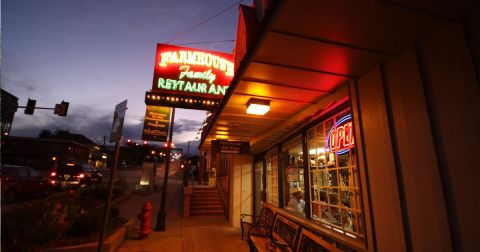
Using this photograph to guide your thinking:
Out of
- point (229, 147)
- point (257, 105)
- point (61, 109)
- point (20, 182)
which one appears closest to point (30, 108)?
point (61, 109)

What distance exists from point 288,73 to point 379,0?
135cm

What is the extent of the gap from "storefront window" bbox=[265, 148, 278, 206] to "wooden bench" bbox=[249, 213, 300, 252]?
60.3 inches

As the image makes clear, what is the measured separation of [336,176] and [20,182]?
584 inches

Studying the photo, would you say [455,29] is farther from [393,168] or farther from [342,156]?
[342,156]

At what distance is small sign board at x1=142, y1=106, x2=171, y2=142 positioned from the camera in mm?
11086

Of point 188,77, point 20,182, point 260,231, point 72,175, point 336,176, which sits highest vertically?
point 188,77

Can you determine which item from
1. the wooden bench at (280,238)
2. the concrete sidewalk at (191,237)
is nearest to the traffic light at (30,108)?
the concrete sidewalk at (191,237)

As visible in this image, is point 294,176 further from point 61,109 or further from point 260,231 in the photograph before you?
point 61,109

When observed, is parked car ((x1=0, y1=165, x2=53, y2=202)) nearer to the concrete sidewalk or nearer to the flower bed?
the concrete sidewalk

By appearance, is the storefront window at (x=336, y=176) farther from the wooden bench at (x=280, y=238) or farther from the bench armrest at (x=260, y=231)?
the bench armrest at (x=260, y=231)

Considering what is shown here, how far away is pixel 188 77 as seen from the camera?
923cm

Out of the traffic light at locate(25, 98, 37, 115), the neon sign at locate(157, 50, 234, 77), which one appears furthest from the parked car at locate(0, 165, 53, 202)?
the neon sign at locate(157, 50, 234, 77)

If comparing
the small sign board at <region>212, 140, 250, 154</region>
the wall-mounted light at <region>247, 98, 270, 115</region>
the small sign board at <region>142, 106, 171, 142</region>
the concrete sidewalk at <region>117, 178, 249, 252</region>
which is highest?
the small sign board at <region>142, 106, 171, 142</region>

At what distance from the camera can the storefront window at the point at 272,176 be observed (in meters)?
→ 7.48
